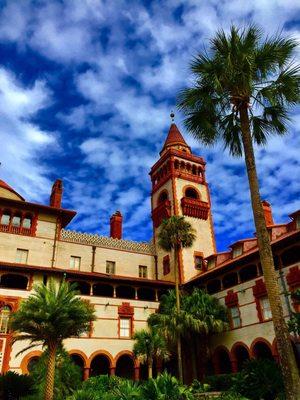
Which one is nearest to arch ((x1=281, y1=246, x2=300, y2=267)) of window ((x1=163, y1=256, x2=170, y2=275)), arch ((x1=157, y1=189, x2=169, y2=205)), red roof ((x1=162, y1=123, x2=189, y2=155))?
window ((x1=163, y1=256, x2=170, y2=275))

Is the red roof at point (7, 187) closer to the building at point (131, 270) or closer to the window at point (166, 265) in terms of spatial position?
the building at point (131, 270)

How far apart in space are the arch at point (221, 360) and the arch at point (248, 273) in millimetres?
6304

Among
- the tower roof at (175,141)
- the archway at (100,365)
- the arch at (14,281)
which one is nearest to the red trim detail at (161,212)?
the tower roof at (175,141)

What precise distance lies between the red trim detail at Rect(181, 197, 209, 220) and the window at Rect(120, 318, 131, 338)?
14.0 metres

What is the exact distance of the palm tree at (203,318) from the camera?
102 feet

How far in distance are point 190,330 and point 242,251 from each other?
348 inches

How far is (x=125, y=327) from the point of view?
35.4m

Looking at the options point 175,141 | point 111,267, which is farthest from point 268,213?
point 111,267

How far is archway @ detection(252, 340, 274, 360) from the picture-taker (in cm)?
2984

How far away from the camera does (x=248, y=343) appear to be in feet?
100

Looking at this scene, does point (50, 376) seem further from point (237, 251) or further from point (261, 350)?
point (237, 251)

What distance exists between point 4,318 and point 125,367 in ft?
43.6

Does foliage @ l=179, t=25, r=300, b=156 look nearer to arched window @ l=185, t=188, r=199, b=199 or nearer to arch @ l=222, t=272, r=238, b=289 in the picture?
arch @ l=222, t=272, r=238, b=289

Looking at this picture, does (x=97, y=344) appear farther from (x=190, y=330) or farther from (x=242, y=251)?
(x=242, y=251)
